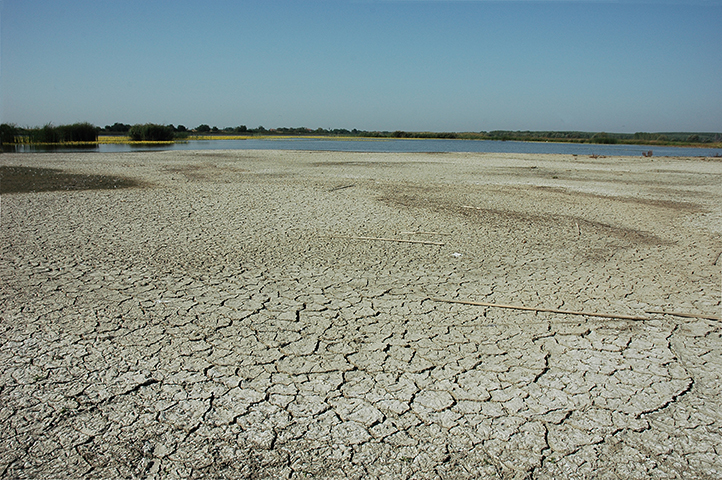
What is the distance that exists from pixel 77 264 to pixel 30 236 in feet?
5.65

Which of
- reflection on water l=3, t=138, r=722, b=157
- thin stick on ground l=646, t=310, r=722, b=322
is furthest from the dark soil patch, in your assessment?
reflection on water l=3, t=138, r=722, b=157

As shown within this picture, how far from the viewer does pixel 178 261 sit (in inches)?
182

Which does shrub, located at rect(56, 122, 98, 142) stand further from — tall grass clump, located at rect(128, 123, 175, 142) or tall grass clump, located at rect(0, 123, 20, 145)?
tall grass clump, located at rect(128, 123, 175, 142)

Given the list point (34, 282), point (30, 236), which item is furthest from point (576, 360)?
point (30, 236)

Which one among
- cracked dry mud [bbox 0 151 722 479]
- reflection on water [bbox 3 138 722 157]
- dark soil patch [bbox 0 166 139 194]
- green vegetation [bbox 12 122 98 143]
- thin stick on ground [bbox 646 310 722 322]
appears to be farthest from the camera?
green vegetation [bbox 12 122 98 143]

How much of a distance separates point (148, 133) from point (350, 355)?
5227 centimetres

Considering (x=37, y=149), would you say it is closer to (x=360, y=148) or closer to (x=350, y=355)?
(x=360, y=148)

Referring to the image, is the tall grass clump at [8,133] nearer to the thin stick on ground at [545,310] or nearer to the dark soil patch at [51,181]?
the dark soil patch at [51,181]

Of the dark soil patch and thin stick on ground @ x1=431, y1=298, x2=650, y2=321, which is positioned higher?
the dark soil patch

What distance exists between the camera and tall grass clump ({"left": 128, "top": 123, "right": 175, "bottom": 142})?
→ 156 feet

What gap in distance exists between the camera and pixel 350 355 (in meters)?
2.77

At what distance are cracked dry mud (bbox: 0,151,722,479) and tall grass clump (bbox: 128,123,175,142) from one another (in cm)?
4655

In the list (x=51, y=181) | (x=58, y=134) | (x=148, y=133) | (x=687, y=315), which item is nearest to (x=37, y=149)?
(x=58, y=134)

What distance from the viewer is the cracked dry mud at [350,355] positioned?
1915mm
